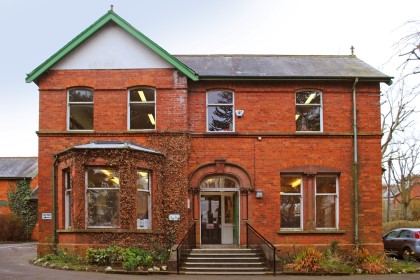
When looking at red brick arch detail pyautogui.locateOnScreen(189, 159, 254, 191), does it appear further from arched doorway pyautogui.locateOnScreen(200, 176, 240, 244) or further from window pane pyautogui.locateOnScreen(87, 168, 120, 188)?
window pane pyautogui.locateOnScreen(87, 168, 120, 188)

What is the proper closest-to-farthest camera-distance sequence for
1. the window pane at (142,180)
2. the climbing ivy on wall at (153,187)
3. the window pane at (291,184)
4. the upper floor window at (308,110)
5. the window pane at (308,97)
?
1. the climbing ivy on wall at (153,187)
2. the window pane at (142,180)
3. the window pane at (291,184)
4. the upper floor window at (308,110)
5. the window pane at (308,97)

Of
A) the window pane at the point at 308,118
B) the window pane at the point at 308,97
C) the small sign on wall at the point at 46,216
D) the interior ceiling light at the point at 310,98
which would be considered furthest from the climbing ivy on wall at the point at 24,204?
the interior ceiling light at the point at 310,98

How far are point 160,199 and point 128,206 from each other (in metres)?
1.49

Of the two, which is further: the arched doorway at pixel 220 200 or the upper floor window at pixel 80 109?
the upper floor window at pixel 80 109

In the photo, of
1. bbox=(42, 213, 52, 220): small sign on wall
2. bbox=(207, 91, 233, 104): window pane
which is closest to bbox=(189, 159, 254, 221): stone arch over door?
bbox=(207, 91, 233, 104): window pane

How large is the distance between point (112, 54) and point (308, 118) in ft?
27.3

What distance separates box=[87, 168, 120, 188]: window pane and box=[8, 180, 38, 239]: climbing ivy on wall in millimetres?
18624

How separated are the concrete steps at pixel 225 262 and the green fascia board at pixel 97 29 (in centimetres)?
667

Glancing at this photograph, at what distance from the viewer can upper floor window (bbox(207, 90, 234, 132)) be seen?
20.6m

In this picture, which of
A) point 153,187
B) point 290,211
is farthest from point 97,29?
point 290,211

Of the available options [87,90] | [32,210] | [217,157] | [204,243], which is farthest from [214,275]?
[32,210]

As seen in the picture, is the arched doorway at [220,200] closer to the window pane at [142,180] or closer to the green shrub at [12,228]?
the window pane at [142,180]

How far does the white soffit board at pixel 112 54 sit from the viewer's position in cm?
2033

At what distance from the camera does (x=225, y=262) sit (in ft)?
58.5
